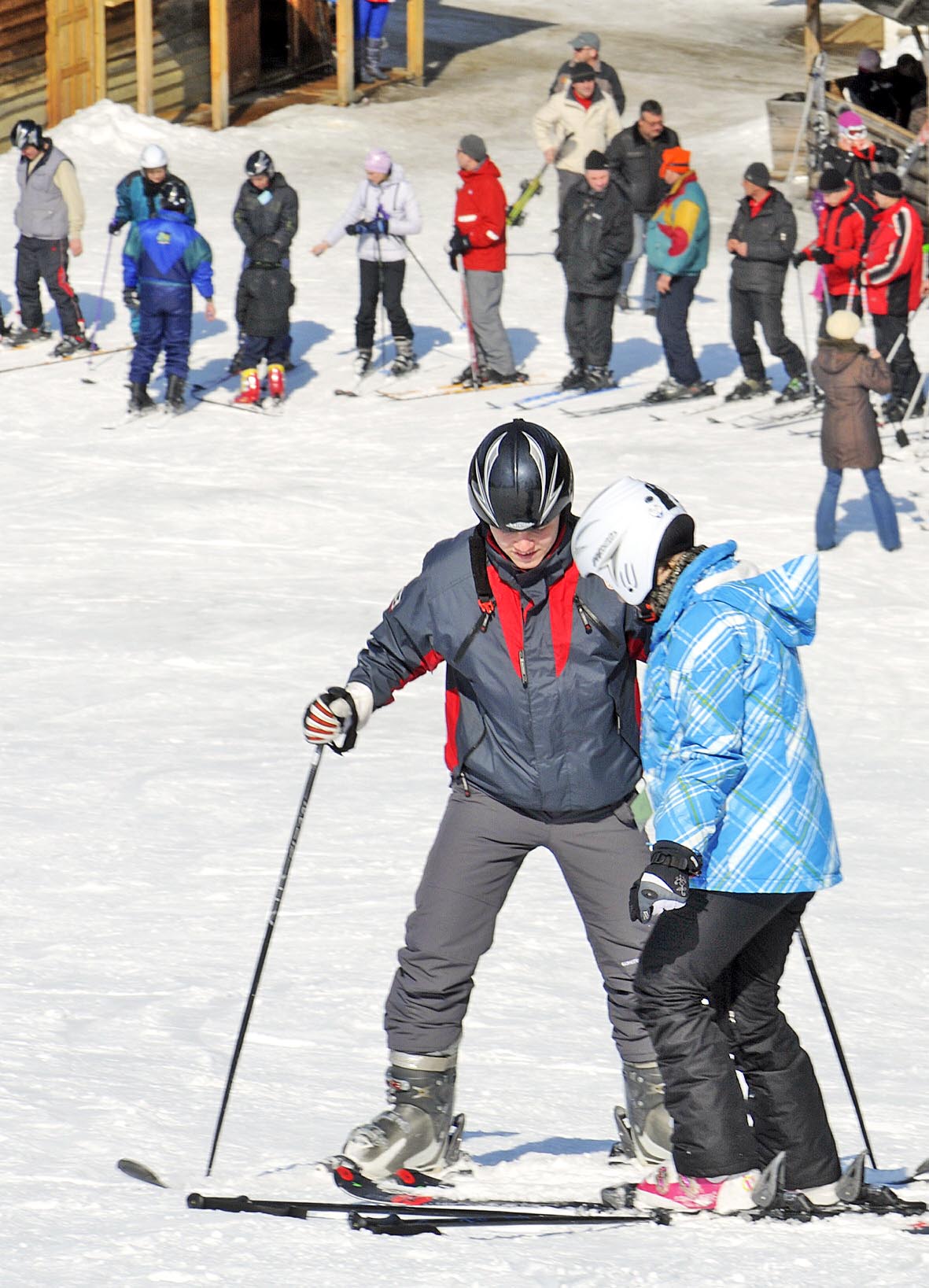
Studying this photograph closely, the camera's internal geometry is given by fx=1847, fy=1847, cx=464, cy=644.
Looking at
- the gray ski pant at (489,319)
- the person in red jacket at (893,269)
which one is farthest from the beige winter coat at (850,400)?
the gray ski pant at (489,319)

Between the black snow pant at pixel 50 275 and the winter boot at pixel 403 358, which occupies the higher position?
the black snow pant at pixel 50 275

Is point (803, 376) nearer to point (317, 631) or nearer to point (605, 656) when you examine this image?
point (317, 631)

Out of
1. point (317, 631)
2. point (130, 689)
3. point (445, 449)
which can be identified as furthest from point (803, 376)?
point (130, 689)

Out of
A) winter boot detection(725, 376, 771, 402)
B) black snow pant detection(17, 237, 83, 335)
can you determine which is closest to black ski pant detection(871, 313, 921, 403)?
winter boot detection(725, 376, 771, 402)

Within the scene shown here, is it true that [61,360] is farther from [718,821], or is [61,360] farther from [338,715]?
[718,821]

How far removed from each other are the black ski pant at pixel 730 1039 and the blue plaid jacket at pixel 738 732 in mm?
92

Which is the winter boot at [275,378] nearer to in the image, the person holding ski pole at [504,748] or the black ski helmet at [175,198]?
the black ski helmet at [175,198]

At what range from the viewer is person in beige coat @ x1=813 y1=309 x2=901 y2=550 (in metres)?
10.2

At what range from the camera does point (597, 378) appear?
1387cm

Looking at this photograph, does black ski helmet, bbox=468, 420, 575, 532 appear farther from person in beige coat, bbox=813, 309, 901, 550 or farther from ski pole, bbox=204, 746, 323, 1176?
person in beige coat, bbox=813, 309, 901, 550

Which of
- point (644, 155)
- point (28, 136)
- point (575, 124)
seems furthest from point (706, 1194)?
point (575, 124)

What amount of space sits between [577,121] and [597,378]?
2.85 m

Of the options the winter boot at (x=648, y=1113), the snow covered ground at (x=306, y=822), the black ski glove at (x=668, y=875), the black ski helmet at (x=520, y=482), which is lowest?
the snow covered ground at (x=306, y=822)

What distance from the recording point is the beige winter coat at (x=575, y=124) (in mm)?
15406
